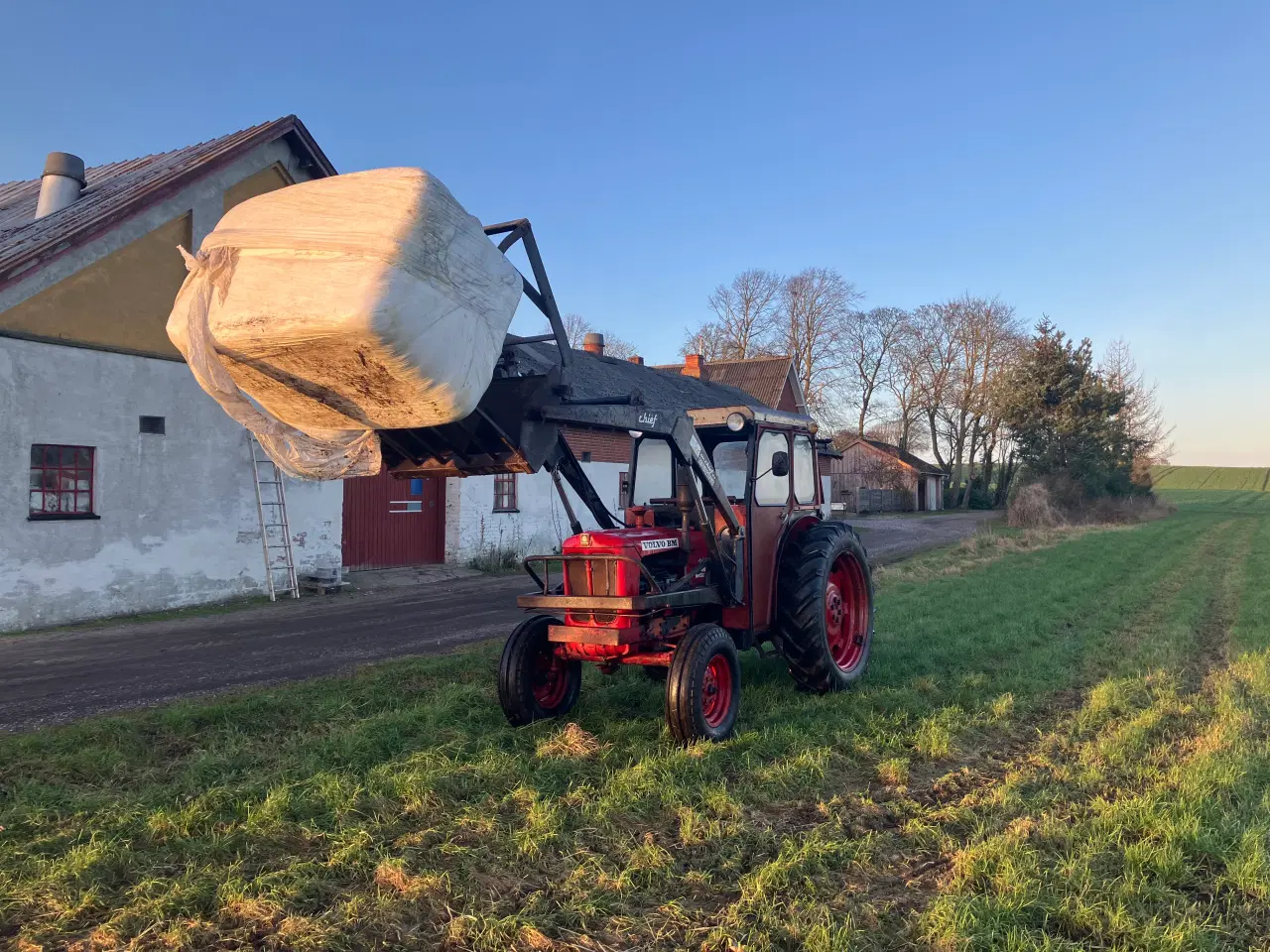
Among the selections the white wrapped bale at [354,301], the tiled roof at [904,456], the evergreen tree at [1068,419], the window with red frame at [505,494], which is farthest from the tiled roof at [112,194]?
the tiled roof at [904,456]

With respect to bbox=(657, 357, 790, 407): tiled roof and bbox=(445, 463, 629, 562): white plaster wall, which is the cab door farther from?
bbox=(657, 357, 790, 407): tiled roof

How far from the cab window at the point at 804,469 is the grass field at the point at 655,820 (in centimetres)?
155

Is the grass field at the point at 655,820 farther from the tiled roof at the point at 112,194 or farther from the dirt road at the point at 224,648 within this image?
the tiled roof at the point at 112,194

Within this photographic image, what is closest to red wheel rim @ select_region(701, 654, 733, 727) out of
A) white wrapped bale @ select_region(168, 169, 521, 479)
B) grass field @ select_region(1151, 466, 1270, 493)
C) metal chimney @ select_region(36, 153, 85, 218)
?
white wrapped bale @ select_region(168, 169, 521, 479)

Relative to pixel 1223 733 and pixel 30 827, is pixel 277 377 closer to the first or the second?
pixel 30 827

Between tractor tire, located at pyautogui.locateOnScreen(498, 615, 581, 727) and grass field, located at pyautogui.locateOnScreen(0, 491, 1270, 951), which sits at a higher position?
tractor tire, located at pyautogui.locateOnScreen(498, 615, 581, 727)

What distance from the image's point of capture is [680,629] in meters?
5.65

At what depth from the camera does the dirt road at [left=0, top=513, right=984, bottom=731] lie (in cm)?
693

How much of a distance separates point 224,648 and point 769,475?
248 inches

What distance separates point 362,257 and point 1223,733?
5.64 meters

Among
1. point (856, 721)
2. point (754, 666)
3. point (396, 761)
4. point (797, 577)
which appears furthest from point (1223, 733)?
point (396, 761)

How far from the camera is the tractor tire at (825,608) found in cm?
603

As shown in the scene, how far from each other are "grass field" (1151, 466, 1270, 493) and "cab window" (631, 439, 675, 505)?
86310mm

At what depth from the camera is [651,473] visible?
6664mm
